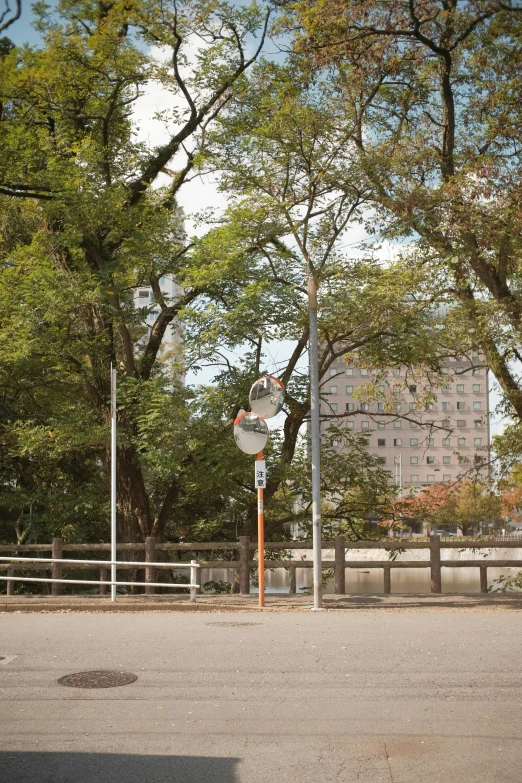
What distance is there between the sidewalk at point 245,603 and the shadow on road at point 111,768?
1004 centimetres

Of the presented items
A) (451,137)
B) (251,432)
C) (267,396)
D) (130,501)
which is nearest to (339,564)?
(251,432)

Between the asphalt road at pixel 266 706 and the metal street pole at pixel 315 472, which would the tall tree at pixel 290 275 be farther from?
the asphalt road at pixel 266 706

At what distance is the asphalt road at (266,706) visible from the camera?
19.7ft

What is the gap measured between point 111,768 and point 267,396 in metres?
10.9

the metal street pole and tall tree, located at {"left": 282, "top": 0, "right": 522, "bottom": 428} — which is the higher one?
tall tree, located at {"left": 282, "top": 0, "right": 522, "bottom": 428}

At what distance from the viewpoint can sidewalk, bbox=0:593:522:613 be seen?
16.4m

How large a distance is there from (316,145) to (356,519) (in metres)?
9.50

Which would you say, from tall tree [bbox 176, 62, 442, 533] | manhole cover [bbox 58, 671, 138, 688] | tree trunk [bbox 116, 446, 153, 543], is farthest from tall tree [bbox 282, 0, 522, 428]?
manhole cover [bbox 58, 671, 138, 688]

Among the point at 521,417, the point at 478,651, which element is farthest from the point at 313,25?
A: the point at 478,651

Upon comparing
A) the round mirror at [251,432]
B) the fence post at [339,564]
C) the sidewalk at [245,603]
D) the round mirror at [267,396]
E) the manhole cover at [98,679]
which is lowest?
the sidewalk at [245,603]

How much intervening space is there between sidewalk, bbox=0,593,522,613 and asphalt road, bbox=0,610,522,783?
3.71 m

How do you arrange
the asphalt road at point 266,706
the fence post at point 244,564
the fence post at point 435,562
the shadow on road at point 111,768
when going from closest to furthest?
1. the shadow on road at point 111,768
2. the asphalt road at point 266,706
3. the fence post at point 435,562
4. the fence post at point 244,564

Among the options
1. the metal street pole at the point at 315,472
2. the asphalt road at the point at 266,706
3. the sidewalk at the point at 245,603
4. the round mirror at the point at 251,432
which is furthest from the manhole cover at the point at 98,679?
the round mirror at the point at 251,432

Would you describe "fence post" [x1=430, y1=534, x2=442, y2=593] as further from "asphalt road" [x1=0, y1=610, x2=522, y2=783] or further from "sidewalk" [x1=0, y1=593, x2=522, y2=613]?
"asphalt road" [x1=0, y1=610, x2=522, y2=783]
